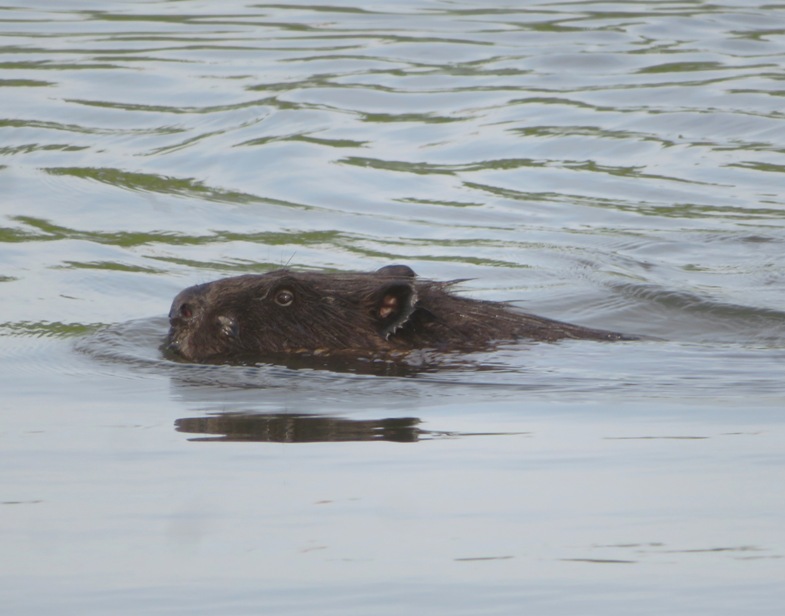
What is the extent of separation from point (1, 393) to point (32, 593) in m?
3.15

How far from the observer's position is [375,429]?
21.9ft

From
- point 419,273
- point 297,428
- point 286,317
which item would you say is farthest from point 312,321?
point 419,273

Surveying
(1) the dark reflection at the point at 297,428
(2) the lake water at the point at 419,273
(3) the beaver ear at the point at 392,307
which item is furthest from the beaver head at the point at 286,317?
(1) the dark reflection at the point at 297,428

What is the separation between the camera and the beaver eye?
8.41 meters

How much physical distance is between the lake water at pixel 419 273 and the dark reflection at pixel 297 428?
26 millimetres

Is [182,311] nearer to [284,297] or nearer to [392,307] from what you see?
[284,297]

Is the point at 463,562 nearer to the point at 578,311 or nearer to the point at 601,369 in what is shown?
the point at 601,369

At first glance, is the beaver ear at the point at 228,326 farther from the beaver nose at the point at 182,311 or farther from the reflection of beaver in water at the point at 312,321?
the beaver nose at the point at 182,311

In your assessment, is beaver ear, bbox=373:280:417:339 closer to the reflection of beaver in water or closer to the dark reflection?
the reflection of beaver in water

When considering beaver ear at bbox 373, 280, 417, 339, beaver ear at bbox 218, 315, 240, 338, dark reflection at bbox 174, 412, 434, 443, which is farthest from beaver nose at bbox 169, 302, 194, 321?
dark reflection at bbox 174, 412, 434, 443

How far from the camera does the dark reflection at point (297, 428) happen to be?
256 inches

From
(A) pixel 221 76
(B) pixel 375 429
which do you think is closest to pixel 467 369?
(B) pixel 375 429

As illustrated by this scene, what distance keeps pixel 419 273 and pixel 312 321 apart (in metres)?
3.46

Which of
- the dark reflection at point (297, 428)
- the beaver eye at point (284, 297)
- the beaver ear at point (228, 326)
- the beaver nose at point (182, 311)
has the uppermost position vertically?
the beaver eye at point (284, 297)
